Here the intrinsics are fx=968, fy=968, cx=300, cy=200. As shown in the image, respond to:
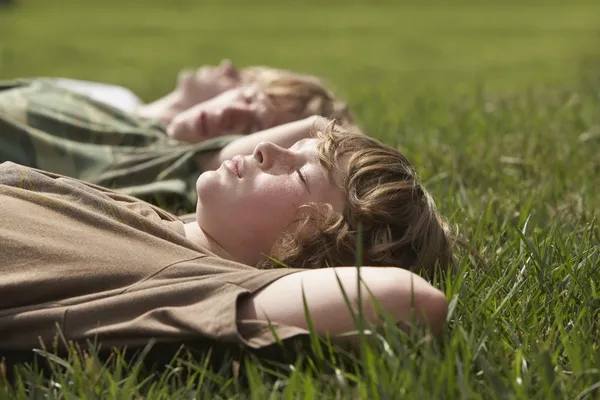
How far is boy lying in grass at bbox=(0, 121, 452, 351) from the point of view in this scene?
167 cm

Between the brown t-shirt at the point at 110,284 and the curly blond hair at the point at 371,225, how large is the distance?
0.55ft

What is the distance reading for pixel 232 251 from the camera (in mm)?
2018

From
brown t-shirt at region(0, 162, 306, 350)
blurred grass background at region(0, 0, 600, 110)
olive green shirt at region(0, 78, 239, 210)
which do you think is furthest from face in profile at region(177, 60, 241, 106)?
brown t-shirt at region(0, 162, 306, 350)

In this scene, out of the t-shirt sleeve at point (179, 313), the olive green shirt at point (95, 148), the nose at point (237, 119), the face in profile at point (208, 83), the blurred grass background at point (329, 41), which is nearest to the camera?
the t-shirt sleeve at point (179, 313)

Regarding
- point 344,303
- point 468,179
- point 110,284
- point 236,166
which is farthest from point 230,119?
point 344,303

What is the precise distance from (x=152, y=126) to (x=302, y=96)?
1.74 ft

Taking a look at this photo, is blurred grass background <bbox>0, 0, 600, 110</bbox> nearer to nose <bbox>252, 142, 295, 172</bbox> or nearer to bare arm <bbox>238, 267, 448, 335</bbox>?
nose <bbox>252, 142, 295, 172</bbox>

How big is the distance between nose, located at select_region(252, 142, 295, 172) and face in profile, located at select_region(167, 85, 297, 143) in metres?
1.29

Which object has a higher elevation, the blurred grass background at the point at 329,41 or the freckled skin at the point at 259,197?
the freckled skin at the point at 259,197

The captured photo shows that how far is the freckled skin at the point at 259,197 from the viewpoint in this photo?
6.48 ft

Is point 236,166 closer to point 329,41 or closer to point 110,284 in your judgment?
point 110,284

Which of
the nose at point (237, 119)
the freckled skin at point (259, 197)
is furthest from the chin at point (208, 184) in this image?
the nose at point (237, 119)

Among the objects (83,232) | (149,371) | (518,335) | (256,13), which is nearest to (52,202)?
(83,232)

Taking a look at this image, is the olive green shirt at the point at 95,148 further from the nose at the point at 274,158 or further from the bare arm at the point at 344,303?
the bare arm at the point at 344,303
